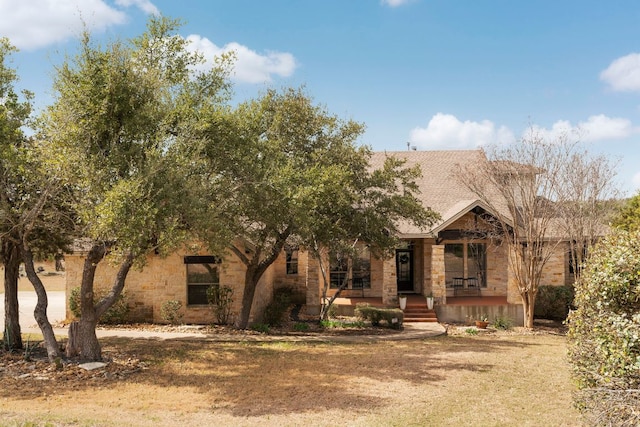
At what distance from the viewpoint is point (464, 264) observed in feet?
81.0

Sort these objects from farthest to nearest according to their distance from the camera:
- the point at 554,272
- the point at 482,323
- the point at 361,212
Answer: the point at 554,272
the point at 482,323
the point at 361,212

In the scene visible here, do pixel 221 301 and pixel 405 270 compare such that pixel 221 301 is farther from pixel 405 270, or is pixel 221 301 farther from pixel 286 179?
pixel 405 270

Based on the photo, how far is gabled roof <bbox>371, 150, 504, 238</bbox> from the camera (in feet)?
72.2

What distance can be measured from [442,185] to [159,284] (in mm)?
14563

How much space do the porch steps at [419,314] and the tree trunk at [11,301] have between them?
45.6 feet

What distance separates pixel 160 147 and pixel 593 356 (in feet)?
31.4

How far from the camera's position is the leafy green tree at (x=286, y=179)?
1441cm

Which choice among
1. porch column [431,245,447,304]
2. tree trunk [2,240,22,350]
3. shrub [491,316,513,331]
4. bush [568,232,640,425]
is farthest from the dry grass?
porch column [431,245,447,304]

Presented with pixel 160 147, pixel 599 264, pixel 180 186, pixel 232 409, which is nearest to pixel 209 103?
pixel 160 147

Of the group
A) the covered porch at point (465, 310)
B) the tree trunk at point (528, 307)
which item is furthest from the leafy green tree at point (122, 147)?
the tree trunk at point (528, 307)

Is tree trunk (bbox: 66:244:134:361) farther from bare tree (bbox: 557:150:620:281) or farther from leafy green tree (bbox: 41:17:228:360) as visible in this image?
bare tree (bbox: 557:150:620:281)

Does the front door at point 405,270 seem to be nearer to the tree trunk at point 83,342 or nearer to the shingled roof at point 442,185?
the shingled roof at point 442,185

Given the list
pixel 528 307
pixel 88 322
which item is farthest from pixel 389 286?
pixel 88 322

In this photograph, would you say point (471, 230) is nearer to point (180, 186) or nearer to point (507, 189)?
point (507, 189)
